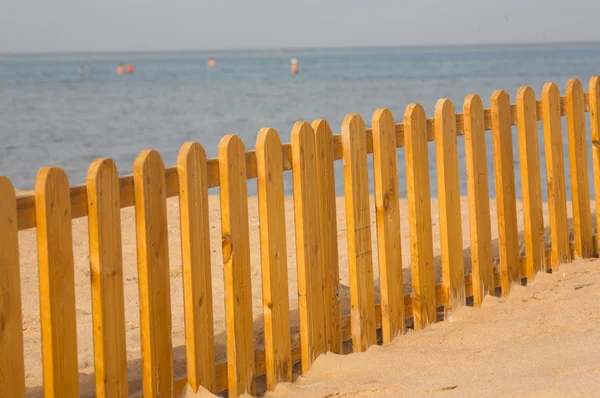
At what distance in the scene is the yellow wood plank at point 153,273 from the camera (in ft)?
11.0

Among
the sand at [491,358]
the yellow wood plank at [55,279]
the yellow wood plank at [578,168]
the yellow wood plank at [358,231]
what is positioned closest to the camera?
the yellow wood plank at [55,279]

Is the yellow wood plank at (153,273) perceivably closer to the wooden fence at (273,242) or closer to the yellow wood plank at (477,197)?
the wooden fence at (273,242)

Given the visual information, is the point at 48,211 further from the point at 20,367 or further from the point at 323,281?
the point at 323,281

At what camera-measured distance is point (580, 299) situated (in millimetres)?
4973

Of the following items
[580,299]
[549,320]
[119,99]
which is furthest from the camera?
[119,99]

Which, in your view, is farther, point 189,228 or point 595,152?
point 595,152

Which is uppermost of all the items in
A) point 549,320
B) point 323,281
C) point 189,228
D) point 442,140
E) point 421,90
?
point 421,90

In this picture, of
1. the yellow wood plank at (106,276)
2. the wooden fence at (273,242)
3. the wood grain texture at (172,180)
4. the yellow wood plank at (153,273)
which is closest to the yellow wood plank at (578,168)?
the wooden fence at (273,242)

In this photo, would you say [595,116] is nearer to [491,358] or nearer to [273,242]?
[491,358]

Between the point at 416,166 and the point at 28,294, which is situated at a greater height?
the point at 416,166

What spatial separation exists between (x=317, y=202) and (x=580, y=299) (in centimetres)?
179

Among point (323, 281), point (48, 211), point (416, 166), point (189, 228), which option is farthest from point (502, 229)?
point (48, 211)

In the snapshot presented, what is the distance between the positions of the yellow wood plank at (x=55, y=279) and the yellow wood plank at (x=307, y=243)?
1.26 metres

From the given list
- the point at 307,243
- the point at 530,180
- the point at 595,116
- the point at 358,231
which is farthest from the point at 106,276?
the point at 595,116
